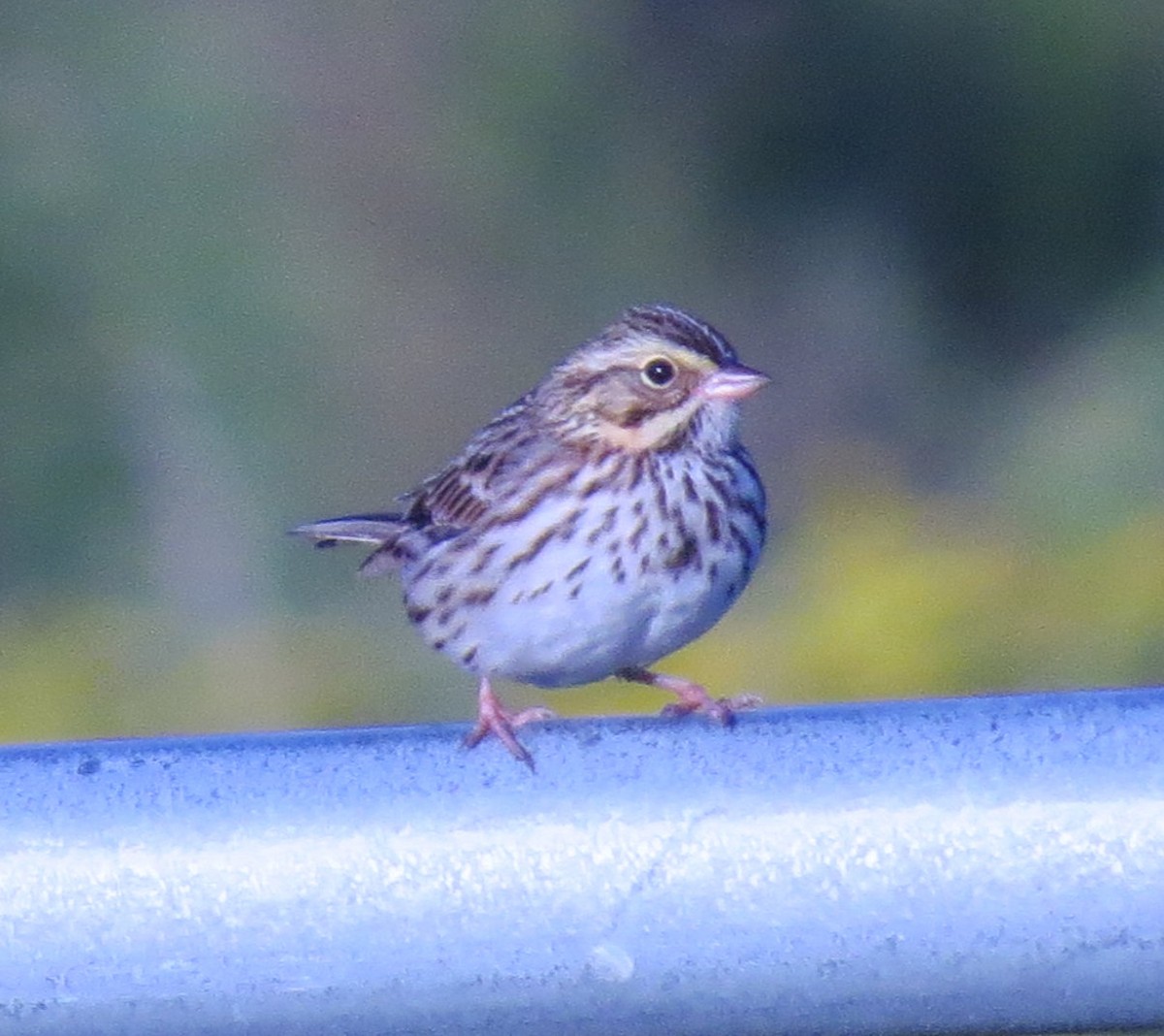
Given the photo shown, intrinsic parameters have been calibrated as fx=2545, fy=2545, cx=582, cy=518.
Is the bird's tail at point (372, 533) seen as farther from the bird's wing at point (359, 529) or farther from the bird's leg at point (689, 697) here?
the bird's leg at point (689, 697)

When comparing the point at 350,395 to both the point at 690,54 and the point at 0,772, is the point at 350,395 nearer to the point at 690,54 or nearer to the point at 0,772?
the point at 690,54

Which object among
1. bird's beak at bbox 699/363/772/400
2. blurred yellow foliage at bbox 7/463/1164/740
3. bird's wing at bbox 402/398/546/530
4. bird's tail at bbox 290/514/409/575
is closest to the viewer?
bird's beak at bbox 699/363/772/400

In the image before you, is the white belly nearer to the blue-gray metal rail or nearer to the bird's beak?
the bird's beak

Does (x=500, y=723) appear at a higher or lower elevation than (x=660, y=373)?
lower

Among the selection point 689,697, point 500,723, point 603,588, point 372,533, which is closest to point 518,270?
point 372,533

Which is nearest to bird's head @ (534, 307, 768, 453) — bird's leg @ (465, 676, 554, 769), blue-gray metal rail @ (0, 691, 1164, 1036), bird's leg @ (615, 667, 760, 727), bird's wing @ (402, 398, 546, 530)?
bird's wing @ (402, 398, 546, 530)

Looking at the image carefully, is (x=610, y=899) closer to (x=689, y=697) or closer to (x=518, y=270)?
(x=689, y=697)
